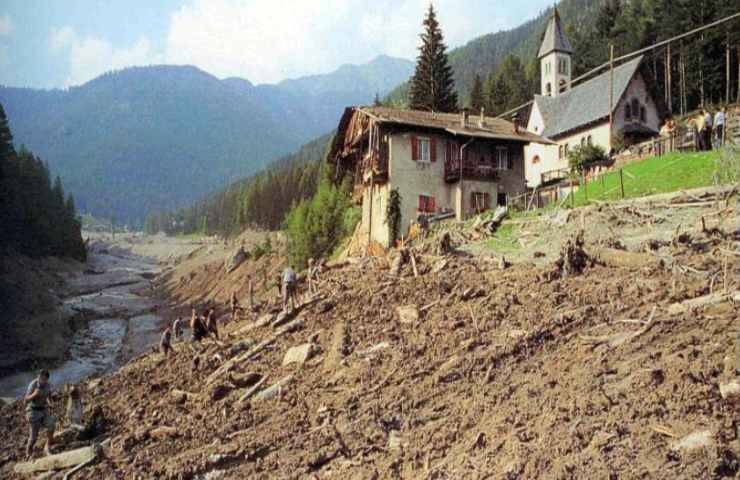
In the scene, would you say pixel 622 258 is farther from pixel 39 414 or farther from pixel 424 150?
pixel 424 150

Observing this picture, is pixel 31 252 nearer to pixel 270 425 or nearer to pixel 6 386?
pixel 6 386

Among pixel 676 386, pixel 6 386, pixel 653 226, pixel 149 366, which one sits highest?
pixel 653 226

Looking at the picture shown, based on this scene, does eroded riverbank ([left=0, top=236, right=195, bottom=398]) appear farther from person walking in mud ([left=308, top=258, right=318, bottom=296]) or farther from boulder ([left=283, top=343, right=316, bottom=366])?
boulder ([left=283, top=343, right=316, bottom=366])

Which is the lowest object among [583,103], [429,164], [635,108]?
[429,164]

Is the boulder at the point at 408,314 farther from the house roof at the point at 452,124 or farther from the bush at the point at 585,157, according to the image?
the bush at the point at 585,157

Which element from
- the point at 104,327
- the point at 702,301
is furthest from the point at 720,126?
the point at 104,327

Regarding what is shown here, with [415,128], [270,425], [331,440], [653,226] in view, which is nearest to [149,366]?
[270,425]

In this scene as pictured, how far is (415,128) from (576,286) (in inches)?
854

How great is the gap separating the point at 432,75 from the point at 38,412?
56.5 metres

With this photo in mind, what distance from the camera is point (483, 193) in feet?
129

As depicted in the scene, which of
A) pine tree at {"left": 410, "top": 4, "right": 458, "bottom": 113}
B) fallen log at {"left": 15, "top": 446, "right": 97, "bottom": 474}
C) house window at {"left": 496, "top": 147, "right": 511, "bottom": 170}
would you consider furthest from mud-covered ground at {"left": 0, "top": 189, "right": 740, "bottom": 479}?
pine tree at {"left": 410, "top": 4, "right": 458, "bottom": 113}

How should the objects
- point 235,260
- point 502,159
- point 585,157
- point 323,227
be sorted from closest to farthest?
point 502,159, point 585,157, point 323,227, point 235,260

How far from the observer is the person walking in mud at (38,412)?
54.1 ft

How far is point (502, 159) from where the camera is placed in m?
40.4
